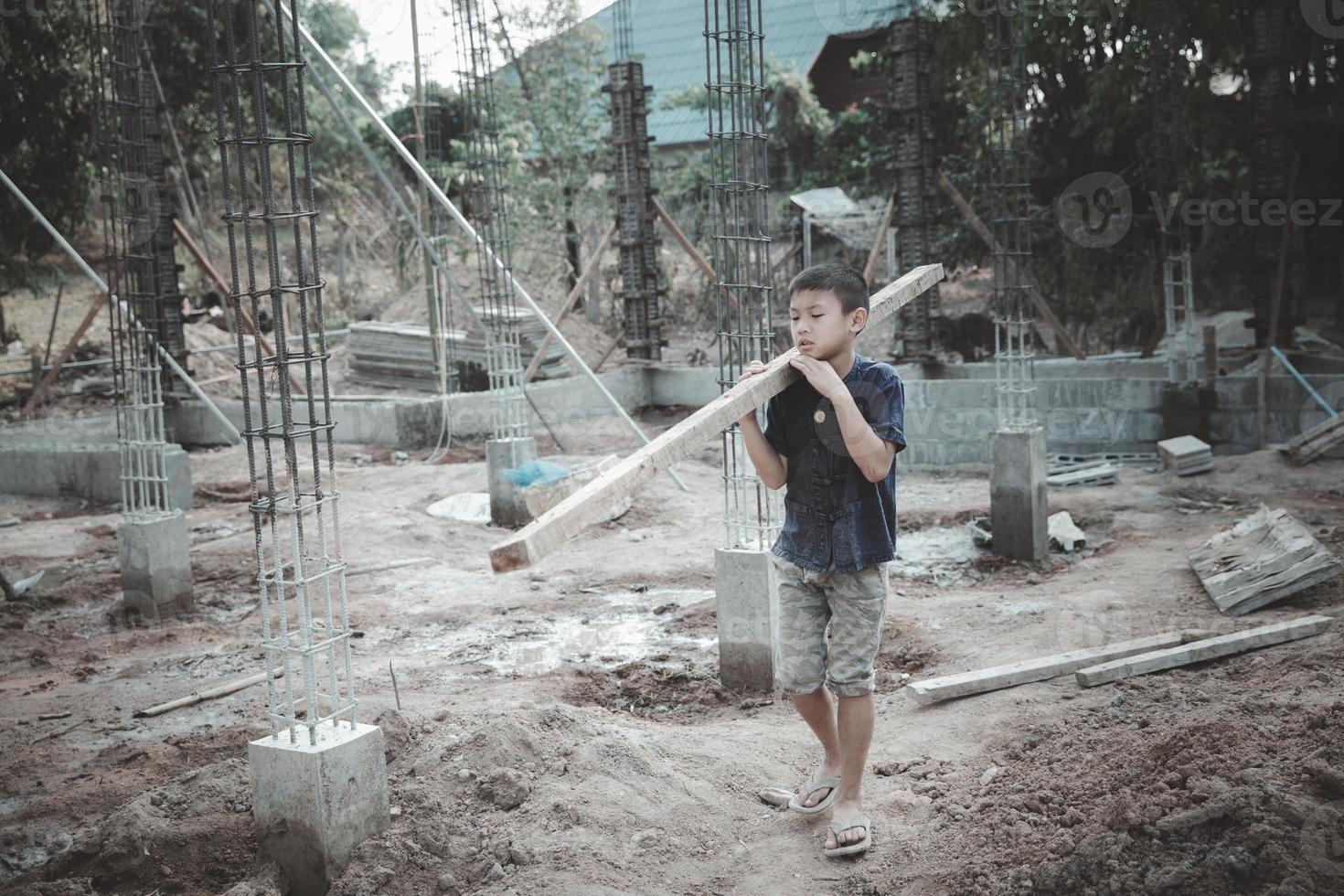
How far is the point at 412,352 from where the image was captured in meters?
16.8

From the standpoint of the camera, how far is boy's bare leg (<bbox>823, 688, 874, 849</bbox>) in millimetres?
3605

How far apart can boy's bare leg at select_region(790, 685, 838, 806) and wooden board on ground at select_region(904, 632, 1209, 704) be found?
124 centimetres

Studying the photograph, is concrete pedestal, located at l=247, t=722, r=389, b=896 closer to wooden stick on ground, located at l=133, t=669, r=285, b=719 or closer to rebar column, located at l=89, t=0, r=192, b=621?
wooden stick on ground, located at l=133, t=669, r=285, b=719

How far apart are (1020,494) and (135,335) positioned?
6192 mm

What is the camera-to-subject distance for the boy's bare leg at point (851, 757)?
3605 millimetres

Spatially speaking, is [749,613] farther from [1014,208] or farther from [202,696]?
[1014,208]

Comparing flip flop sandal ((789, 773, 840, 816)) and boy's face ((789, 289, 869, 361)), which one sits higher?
boy's face ((789, 289, 869, 361))

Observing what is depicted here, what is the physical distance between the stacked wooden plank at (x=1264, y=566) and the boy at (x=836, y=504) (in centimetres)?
335

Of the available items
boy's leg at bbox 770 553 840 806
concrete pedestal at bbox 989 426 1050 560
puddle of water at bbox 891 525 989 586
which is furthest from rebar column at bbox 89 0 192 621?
concrete pedestal at bbox 989 426 1050 560

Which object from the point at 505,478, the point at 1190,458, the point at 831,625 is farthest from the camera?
the point at 1190,458

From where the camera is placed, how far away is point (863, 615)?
3566mm

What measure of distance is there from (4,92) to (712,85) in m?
10.5

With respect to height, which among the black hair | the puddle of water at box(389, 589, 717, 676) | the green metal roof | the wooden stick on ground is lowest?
the puddle of water at box(389, 589, 717, 676)

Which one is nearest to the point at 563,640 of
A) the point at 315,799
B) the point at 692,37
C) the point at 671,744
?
the point at 671,744
